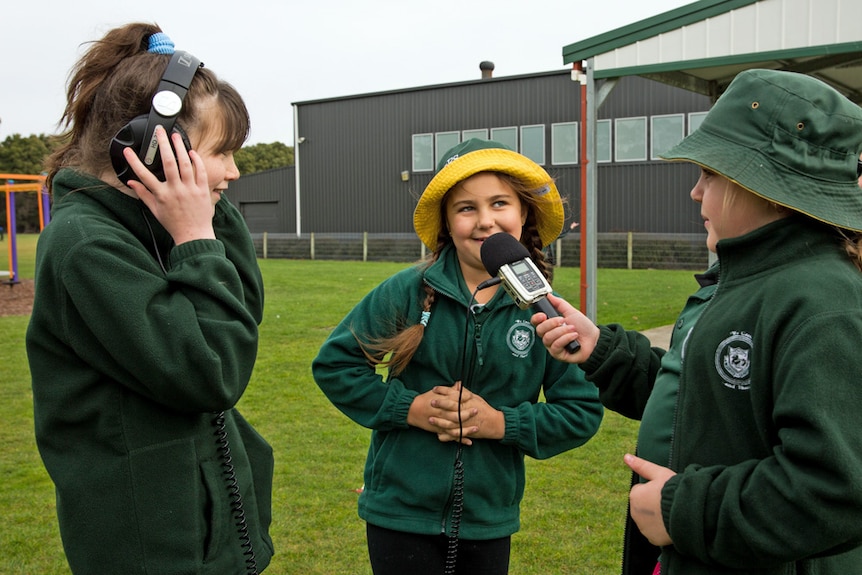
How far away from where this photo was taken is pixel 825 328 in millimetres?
1537

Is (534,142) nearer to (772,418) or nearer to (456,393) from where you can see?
(456,393)

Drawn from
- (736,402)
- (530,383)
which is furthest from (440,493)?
(736,402)

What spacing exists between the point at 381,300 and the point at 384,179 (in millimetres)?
30362

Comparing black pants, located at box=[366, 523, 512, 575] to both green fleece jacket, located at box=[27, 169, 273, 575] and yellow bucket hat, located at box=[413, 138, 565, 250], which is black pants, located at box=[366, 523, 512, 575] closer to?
green fleece jacket, located at box=[27, 169, 273, 575]

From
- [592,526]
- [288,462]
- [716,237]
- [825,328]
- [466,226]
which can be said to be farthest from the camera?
[288,462]

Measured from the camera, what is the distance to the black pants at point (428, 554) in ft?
8.39

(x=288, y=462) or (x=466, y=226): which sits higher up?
(x=466, y=226)

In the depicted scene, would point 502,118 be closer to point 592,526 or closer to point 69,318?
point 592,526

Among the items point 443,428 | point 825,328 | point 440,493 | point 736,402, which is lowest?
point 440,493

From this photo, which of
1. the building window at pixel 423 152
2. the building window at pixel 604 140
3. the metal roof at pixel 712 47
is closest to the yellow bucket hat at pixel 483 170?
the metal roof at pixel 712 47

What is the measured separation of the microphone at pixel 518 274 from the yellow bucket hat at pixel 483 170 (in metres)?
0.36

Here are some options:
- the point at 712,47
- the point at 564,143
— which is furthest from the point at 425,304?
the point at 564,143

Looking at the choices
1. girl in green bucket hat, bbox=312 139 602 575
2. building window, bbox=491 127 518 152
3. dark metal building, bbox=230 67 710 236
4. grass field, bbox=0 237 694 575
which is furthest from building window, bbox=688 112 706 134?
girl in green bucket hat, bbox=312 139 602 575

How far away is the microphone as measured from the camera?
2191 millimetres
